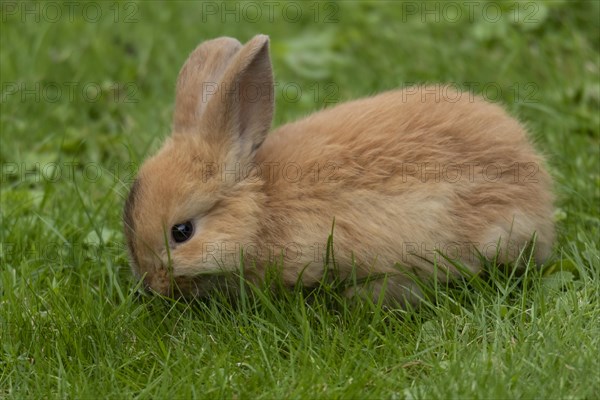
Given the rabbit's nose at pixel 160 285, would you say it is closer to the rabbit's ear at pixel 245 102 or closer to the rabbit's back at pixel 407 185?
the rabbit's back at pixel 407 185

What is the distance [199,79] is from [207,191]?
2.24ft

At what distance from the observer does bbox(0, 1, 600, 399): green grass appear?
12.2 ft

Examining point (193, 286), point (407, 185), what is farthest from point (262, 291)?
point (407, 185)

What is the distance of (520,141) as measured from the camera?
183 inches

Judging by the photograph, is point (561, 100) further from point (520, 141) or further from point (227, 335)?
point (227, 335)

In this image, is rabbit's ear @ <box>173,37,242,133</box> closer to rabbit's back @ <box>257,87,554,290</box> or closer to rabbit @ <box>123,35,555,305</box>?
rabbit @ <box>123,35,555,305</box>

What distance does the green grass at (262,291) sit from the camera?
3713 millimetres

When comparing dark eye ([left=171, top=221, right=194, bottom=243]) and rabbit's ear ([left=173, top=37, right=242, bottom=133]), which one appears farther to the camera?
rabbit's ear ([left=173, top=37, right=242, bottom=133])

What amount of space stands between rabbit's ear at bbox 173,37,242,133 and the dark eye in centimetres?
48

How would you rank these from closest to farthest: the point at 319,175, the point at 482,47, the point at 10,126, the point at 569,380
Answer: the point at 569,380 → the point at 319,175 → the point at 10,126 → the point at 482,47

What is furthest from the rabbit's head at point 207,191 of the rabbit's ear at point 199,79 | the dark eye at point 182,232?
the rabbit's ear at point 199,79

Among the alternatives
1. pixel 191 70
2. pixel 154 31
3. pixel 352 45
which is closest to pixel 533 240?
pixel 191 70

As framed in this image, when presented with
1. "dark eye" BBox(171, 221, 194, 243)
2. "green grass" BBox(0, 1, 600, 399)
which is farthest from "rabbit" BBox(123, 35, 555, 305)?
"green grass" BBox(0, 1, 600, 399)

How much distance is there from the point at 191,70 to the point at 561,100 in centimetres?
252
